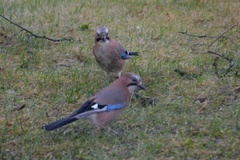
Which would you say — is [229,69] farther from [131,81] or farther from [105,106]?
[105,106]

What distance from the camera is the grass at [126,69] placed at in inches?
184

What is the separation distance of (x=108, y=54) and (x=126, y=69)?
0.37m

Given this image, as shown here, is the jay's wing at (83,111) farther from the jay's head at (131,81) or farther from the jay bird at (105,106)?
the jay's head at (131,81)

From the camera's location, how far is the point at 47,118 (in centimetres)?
521

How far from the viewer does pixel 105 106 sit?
492 centimetres

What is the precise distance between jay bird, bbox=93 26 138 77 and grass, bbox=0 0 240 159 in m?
0.16

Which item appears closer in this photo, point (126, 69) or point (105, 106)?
point (105, 106)

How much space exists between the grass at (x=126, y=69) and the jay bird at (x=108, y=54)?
156mm

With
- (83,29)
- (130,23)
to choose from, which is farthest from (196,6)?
(83,29)

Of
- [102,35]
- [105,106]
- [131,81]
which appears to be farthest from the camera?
[102,35]

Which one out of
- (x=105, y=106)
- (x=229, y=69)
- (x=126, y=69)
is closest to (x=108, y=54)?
(x=126, y=69)

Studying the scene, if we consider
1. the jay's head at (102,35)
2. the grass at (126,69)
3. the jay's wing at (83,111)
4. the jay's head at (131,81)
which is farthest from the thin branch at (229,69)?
the jay's wing at (83,111)

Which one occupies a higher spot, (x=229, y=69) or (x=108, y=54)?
(x=108, y=54)

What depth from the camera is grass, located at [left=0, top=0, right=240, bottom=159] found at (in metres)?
4.67
